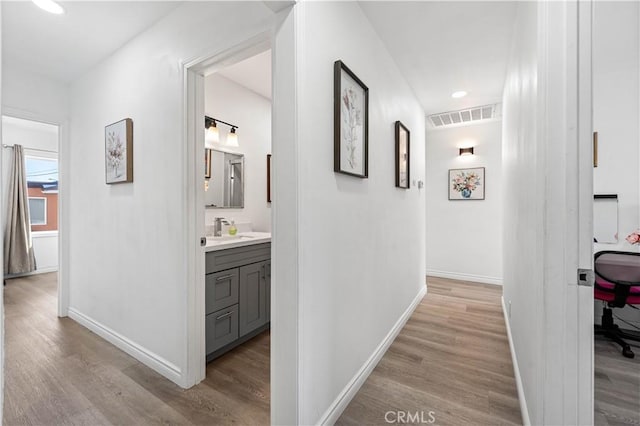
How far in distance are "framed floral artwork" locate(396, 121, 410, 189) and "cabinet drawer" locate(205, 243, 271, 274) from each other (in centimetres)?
136

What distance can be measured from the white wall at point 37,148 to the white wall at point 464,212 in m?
6.25

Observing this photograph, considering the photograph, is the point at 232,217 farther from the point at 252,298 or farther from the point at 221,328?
the point at 221,328

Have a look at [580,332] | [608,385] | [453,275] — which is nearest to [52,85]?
[580,332]

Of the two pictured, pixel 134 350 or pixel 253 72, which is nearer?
pixel 134 350

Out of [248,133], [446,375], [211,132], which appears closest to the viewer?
[446,375]

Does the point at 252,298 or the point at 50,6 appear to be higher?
the point at 50,6

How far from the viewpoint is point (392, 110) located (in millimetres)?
2582

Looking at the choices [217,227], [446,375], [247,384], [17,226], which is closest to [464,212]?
[446,375]

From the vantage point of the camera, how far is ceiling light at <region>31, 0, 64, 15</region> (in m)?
1.89

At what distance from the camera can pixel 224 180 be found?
3.01m

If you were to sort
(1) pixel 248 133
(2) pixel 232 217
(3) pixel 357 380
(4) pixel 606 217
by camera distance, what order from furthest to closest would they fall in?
(1) pixel 248 133 < (2) pixel 232 217 < (4) pixel 606 217 < (3) pixel 357 380

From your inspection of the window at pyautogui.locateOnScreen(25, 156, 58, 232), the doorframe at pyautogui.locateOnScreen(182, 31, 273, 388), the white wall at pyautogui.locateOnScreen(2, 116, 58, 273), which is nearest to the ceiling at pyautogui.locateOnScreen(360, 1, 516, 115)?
the doorframe at pyautogui.locateOnScreen(182, 31, 273, 388)

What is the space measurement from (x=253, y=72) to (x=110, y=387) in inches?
109

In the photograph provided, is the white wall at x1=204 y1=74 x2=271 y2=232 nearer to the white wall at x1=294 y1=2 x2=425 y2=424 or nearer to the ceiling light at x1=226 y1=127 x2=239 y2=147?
the ceiling light at x1=226 y1=127 x2=239 y2=147
